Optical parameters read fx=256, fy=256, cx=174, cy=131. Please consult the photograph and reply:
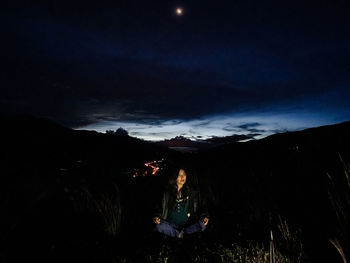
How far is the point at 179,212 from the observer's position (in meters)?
5.34

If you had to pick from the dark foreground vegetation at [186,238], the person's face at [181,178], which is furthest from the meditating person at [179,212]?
the dark foreground vegetation at [186,238]

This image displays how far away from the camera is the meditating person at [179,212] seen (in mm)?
5207

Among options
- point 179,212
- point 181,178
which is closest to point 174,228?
point 179,212

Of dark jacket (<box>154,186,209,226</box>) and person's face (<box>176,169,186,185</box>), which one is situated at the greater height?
person's face (<box>176,169,186,185</box>)

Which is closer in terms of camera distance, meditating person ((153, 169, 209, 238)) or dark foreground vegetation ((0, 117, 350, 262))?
dark foreground vegetation ((0, 117, 350, 262))

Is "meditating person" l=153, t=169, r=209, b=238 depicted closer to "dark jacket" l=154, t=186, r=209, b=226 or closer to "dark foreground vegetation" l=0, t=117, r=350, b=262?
"dark jacket" l=154, t=186, r=209, b=226

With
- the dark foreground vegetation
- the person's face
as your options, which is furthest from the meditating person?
the dark foreground vegetation

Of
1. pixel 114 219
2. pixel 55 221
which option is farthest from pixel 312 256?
pixel 55 221

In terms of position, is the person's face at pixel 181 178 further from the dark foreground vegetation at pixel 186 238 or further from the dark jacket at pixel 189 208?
the dark foreground vegetation at pixel 186 238

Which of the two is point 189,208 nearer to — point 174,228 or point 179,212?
point 179,212

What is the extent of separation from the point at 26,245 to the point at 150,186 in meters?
6.19

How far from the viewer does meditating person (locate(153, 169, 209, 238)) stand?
5.21 m

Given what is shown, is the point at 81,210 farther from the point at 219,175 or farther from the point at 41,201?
the point at 219,175

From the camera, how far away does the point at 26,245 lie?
532 centimetres
